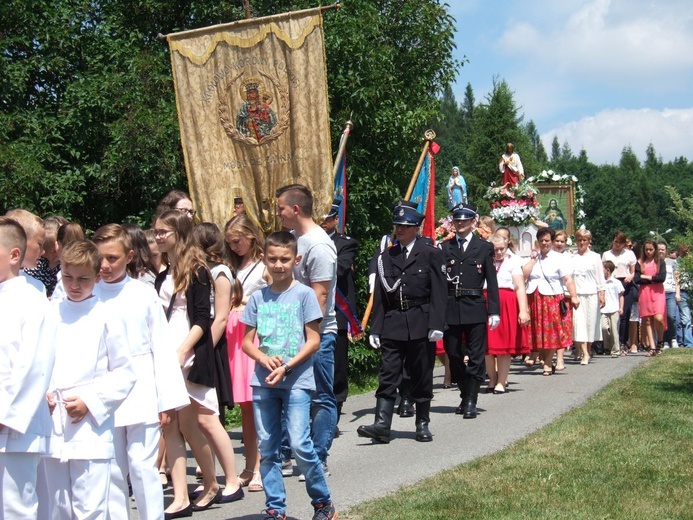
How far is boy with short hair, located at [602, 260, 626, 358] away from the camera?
17938mm

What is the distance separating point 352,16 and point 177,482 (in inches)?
409

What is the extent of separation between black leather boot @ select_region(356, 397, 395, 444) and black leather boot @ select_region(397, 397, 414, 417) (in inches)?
66.2

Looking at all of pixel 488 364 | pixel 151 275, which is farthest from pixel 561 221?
pixel 151 275

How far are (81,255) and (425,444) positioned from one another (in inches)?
191

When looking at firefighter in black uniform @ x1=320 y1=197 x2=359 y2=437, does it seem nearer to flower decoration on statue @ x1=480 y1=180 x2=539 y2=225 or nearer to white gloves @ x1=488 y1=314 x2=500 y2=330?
white gloves @ x1=488 y1=314 x2=500 y2=330

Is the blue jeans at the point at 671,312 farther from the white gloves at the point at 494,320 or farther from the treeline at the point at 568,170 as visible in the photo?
the white gloves at the point at 494,320

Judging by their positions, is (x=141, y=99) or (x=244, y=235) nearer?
(x=244, y=235)

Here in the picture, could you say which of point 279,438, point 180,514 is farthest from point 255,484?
point 279,438

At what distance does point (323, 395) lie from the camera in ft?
21.7

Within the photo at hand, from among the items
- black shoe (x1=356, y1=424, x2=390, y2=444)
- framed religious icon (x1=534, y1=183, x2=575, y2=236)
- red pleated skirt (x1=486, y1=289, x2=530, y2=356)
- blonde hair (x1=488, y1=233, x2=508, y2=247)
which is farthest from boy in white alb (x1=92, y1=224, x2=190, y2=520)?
framed religious icon (x1=534, y1=183, x2=575, y2=236)

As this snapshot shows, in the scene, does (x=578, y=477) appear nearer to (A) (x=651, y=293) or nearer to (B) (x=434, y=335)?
(B) (x=434, y=335)

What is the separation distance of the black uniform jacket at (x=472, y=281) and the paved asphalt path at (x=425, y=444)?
1068 mm

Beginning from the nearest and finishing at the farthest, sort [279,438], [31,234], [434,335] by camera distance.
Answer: [279,438] → [31,234] → [434,335]

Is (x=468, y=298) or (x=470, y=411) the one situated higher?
(x=468, y=298)
